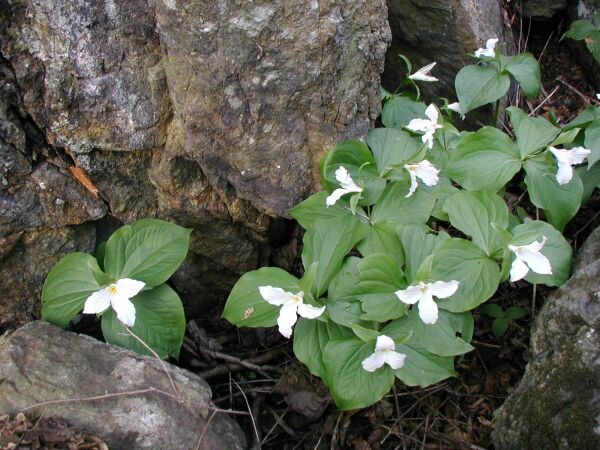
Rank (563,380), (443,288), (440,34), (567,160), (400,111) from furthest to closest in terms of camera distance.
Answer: (440,34) < (400,111) < (567,160) < (443,288) < (563,380)

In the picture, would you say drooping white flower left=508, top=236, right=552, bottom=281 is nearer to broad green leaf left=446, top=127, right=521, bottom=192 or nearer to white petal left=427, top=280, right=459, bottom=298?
white petal left=427, top=280, right=459, bottom=298

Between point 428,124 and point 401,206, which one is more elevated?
point 428,124

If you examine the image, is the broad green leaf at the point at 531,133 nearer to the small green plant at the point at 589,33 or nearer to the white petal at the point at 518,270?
the white petal at the point at 518,270

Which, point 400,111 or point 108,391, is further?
point 400,111

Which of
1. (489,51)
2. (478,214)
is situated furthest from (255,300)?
(489,51)

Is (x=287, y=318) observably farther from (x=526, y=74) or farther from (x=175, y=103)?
(x=526, y=74)

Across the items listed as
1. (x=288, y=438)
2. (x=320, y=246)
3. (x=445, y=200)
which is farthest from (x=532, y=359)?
(x=288, y=438)
